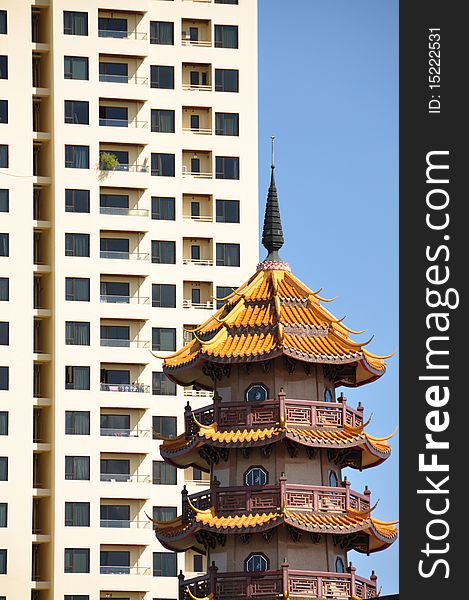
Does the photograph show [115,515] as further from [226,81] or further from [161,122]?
[226,81]

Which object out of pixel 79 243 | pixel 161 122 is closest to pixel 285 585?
pixel 79 243

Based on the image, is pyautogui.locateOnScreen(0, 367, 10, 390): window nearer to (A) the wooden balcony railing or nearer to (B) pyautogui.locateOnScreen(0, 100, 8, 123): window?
(B) pyautogui.locateOnScreen(0, 100, 8, 123): window

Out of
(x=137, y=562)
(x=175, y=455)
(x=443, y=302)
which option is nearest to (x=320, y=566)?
(x=175, y=455)

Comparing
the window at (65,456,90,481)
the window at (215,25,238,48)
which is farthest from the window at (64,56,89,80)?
the window at (65,456,90,481)

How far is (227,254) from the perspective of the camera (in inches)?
4936

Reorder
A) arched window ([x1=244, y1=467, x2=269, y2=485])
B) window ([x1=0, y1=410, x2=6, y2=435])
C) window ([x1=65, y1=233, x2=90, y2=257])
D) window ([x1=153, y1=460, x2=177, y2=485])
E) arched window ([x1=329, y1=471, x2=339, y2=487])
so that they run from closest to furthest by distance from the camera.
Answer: arched window ([x1=244, y1=467, x2=269, y2=485])
arched window ([x1=329, y1=471, x2=339, y2=487])
window ([x1=0, y1=410, x2=6, y2=435])
window ([x1=153, y1=460, x2=177, y2=485])
window ([x1=65, y1=233, x2=90, y2=257])

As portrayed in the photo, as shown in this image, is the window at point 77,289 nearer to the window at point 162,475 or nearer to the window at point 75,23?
the window at point 162,475

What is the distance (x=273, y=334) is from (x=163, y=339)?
183 feet

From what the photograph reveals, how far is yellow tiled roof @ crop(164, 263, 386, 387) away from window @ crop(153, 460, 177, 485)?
49.4 meters

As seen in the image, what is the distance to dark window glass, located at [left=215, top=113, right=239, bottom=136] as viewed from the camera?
Result: 12706cm

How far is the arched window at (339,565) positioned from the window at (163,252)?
5916 cm

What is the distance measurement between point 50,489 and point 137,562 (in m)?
6.89

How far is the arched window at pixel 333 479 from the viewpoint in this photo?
224 ft

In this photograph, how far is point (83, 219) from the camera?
123 metres
